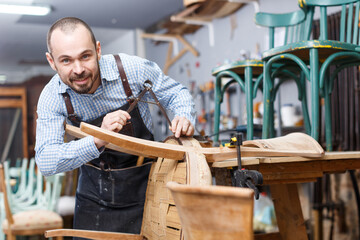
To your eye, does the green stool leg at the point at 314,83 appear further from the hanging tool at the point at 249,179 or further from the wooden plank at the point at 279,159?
the hanging tool at the point at 249,179

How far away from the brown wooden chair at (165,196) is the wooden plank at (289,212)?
26.5 inches

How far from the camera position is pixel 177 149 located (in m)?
1.08

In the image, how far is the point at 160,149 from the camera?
3.44 ft

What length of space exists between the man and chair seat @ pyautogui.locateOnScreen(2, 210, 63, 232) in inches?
A: 66.7

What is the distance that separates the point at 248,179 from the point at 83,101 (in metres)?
0.70

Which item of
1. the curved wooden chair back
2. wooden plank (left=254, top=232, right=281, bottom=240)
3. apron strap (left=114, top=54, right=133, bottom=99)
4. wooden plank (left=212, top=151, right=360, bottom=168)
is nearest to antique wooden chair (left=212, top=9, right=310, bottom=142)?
wooden plank (left=254, top=232, right=281, bottom=240)

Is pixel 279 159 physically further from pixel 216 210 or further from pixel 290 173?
pixel 216 210

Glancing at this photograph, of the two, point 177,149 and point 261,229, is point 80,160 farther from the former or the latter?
point 261,229

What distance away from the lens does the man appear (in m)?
1.28

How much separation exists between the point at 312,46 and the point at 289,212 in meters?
0.68

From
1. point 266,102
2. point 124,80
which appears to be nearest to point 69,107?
point 124,80

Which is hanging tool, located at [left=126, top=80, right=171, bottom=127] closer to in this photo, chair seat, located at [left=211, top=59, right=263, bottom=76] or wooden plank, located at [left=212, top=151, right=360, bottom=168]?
wooden plank, located at [left=212, top=151, right=360, bottom=168]

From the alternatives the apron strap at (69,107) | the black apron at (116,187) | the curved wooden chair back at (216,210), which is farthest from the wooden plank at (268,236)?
the curved wooden chair back at (216,210)

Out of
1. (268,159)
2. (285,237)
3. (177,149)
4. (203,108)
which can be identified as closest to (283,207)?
(285,237)
